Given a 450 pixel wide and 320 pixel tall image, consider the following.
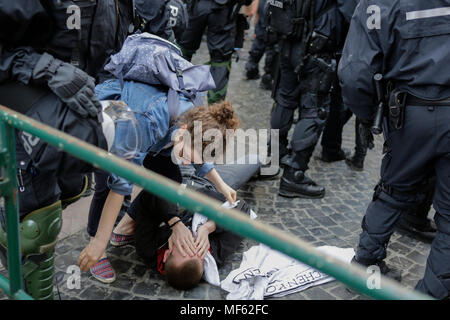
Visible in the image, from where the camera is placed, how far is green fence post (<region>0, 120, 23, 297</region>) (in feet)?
5.30

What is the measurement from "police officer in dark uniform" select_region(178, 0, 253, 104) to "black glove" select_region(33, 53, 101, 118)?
331 centimetres

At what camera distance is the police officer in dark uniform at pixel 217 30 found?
16.2 feet

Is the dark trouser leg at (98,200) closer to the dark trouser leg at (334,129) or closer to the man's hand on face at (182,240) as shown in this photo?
the man's hand on face at (182,240)

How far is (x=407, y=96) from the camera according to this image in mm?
2490

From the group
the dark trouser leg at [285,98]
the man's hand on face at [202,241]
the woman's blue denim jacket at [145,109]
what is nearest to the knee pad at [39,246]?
the woman's blue denim jacket at [145,109]

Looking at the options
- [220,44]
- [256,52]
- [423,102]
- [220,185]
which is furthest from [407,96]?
[256,52]

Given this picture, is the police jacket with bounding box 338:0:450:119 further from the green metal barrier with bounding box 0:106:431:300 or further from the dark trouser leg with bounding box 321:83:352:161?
the dark trouser leg with bounding box 321:83:352:161

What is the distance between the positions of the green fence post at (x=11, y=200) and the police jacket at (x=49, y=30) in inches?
11.8

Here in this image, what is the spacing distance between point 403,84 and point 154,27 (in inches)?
→ 85.1

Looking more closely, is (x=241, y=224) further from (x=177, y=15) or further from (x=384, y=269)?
(x=177, y=15)

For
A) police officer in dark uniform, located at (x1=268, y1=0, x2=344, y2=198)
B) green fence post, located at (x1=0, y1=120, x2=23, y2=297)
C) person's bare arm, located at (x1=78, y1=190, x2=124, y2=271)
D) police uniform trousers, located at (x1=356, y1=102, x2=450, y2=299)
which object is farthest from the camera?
police officer in dark uniform, located at (x1=268, y1=0, x2=344, y2=198)

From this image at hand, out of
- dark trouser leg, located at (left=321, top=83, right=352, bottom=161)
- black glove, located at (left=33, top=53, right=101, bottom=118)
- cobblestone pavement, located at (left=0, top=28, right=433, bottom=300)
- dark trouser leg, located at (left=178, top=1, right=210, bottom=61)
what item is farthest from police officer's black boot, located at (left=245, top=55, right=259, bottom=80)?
black glove, located at (left=33, top=53, right=101, bottom=118)

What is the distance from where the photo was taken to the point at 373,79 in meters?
2.57

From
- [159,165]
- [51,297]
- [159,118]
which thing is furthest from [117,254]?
[159,118]
